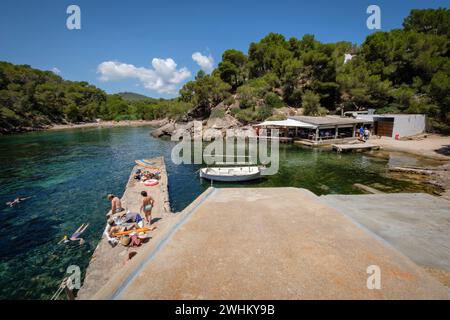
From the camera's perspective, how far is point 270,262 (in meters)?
4.32

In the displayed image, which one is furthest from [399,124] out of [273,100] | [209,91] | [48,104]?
[48,104]

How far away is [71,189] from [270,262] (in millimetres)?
18494

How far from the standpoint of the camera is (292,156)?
26.8 meters

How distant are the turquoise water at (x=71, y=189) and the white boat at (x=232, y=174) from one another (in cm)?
70

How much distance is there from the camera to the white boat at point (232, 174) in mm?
17955

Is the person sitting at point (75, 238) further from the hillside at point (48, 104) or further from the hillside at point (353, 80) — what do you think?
the hillside at point (48, 104)

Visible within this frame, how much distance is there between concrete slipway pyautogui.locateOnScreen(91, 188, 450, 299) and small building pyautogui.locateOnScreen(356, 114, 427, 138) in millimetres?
33748

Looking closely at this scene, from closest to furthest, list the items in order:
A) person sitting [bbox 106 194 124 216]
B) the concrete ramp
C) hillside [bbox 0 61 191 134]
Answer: the concrete ramp < person sitting [bbox 106 194 124 216] < hillside [bbox 0 61 191 134]

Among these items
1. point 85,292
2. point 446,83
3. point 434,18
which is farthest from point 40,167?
point 434,18

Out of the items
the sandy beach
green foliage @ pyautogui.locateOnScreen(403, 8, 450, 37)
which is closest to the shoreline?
the sandy beach

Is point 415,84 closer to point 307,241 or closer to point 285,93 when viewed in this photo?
point 285,93

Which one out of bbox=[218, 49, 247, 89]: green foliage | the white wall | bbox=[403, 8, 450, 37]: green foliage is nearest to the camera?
the white wall

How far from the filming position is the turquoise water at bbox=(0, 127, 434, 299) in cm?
849

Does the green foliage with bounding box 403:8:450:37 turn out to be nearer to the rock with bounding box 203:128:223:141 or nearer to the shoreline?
the rock with bounding box 203:128:223:141
